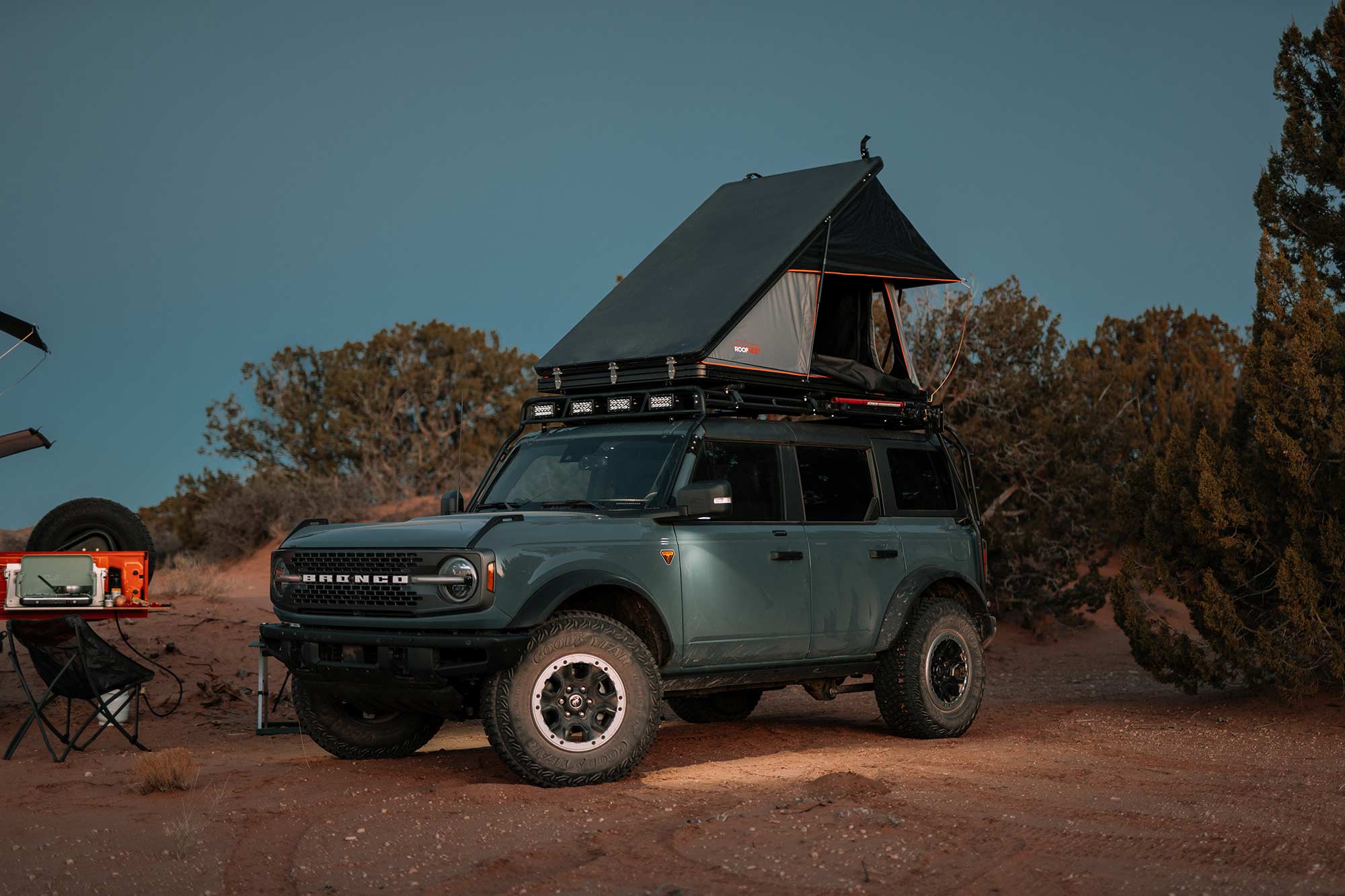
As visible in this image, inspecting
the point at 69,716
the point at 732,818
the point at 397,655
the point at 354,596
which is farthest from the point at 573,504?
the point at 69,716

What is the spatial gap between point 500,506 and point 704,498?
160 centimetres

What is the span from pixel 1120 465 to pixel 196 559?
63.0 feet

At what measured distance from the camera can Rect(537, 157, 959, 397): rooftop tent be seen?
912 centimetres

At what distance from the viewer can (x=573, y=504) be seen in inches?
327

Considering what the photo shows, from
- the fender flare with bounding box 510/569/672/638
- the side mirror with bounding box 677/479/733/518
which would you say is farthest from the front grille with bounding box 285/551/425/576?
the side mirror with bounding box 677/479/733/518

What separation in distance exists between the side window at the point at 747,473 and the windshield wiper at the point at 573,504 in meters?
0.65

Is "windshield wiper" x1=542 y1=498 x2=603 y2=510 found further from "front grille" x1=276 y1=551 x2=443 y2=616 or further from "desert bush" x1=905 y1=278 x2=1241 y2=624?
"desert bush" x1=905 y1=278 x2=1241 y2=624

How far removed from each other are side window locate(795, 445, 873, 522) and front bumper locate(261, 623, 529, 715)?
8.73ft

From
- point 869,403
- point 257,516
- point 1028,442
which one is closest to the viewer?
point 869,403

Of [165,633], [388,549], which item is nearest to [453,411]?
[165,633]

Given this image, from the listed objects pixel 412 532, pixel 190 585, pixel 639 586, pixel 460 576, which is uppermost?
pixel 412 532

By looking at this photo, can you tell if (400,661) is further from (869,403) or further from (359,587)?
(869,403)

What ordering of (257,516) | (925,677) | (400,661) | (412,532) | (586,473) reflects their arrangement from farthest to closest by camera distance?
(257,516), (925,677), (586,473), (412,532), (400,661)

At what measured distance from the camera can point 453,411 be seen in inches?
1597
